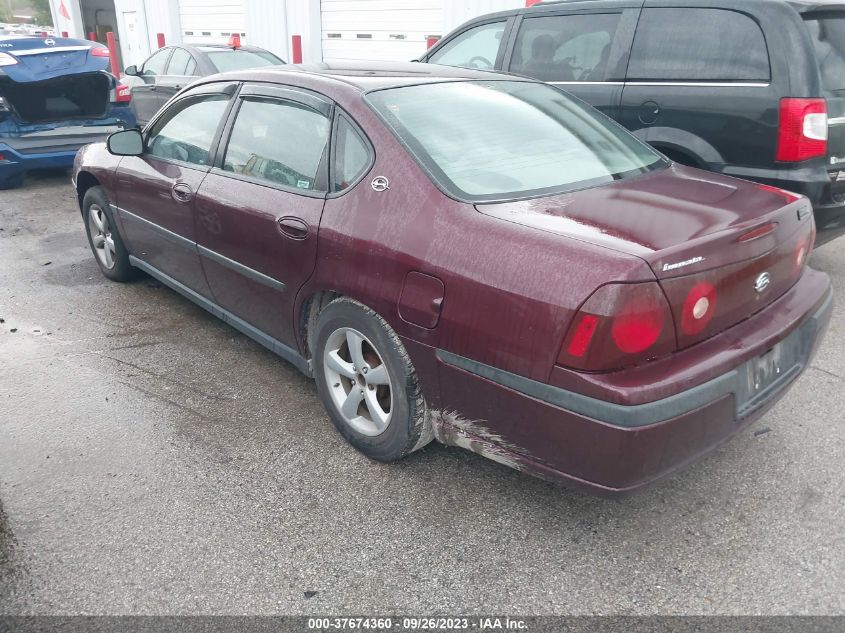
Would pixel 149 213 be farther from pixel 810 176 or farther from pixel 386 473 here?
pixel 810 176

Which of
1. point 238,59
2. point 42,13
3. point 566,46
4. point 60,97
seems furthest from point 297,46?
point 42,13

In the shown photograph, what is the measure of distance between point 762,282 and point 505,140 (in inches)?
43.6

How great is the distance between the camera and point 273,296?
10.2 feet

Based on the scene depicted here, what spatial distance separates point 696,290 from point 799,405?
1.54 m

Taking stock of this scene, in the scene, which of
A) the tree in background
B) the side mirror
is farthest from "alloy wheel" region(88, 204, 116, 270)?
the tree in background

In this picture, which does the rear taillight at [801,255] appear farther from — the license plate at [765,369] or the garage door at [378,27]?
the garage door at [378,27]

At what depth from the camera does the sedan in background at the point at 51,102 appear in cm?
712

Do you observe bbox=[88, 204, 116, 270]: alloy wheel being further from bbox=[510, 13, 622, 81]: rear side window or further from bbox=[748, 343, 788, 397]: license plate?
bbox=[748, 343, 788, 397]: license plate

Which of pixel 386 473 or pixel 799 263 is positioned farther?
pixel 386 473

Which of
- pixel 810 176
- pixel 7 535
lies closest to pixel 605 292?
pixel 7 535

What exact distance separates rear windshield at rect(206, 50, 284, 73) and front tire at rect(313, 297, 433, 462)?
7511mm

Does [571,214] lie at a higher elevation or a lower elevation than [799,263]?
higher

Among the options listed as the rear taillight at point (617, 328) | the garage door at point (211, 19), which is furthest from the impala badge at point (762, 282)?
the garage door at point (211, 19)

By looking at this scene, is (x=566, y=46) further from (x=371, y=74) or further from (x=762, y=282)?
(x=762, y=282)
